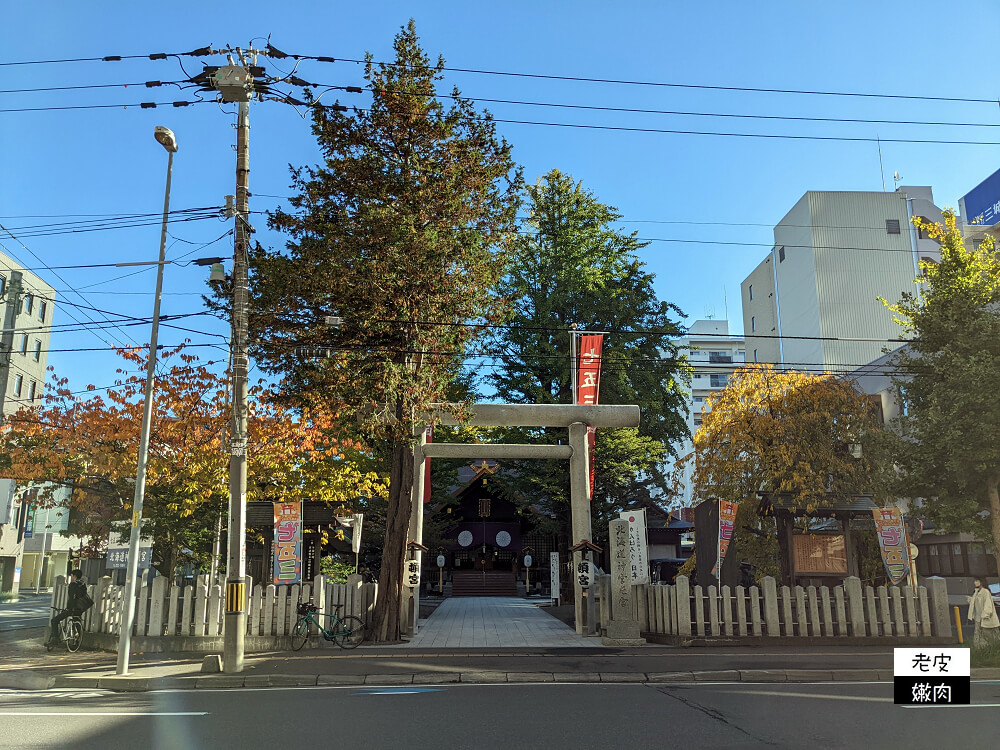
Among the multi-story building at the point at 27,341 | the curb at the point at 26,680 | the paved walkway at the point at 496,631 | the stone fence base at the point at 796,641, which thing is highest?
the multi-story building at the point at 27,341

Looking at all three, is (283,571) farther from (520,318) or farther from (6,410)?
(6,410)

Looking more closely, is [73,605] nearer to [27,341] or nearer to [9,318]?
[9,318]

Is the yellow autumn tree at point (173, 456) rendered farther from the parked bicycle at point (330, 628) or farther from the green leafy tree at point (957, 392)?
the green leafy tree at point (957, 392)

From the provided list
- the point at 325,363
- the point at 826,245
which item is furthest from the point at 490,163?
the point at 826,245

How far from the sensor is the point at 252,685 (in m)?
12.0

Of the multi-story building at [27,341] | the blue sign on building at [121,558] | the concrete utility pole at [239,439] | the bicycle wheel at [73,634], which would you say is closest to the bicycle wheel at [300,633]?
the concrete utility pole at [239,439]

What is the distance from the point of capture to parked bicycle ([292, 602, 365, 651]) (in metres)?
16.3

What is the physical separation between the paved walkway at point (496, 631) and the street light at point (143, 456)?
6005mm

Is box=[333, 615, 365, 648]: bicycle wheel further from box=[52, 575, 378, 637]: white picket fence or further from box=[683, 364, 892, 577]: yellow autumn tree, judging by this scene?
box=[683, 364, 892, 577]: yellow autumn tree

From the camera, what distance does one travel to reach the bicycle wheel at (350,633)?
16781mm

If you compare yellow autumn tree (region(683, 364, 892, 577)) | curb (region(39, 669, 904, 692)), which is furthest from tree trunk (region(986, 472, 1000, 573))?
curb (region(39, 669, 904, 692))

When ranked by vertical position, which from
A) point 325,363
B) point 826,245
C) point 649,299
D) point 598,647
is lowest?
point 598,647

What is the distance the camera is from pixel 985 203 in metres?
46.5

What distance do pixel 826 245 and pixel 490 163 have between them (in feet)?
158
